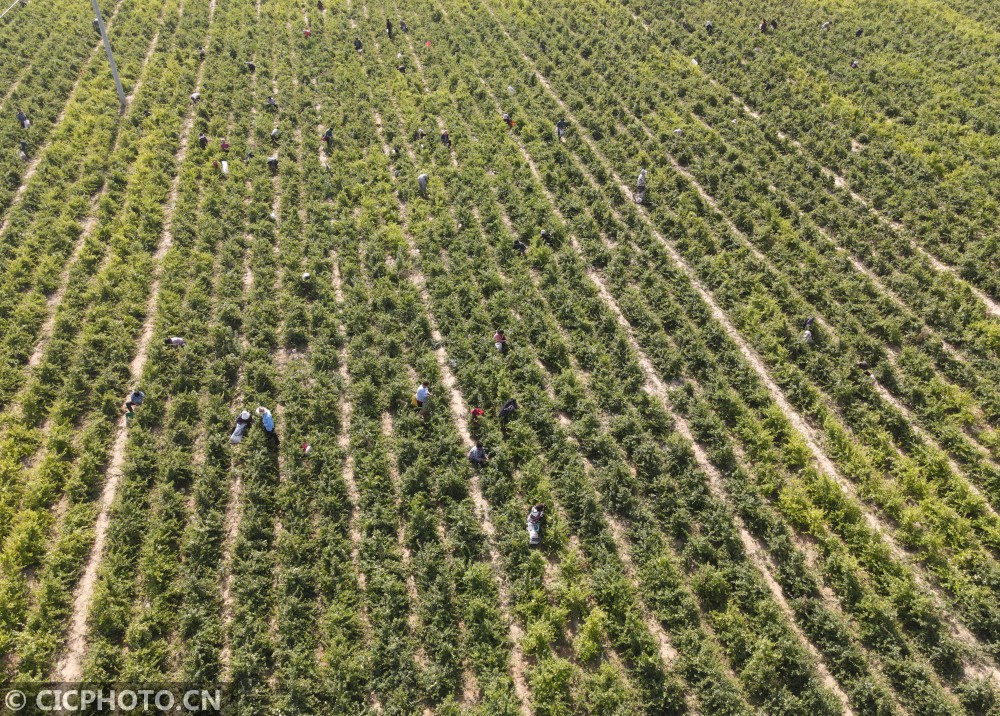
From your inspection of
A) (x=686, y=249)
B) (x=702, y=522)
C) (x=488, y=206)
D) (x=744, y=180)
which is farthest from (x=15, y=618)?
(x=744, y=180)

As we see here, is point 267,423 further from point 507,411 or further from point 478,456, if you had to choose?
point 507,411

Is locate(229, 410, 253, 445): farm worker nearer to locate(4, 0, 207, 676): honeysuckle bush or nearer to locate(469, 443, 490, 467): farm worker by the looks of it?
locate(4, 0, 207, 676): honeysuckle bush

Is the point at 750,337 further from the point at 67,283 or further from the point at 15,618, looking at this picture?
the point at 67,283

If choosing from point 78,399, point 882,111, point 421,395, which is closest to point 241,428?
point 421,395

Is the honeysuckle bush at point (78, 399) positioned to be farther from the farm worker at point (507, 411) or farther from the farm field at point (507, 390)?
the farm worker at point (507, 411)
